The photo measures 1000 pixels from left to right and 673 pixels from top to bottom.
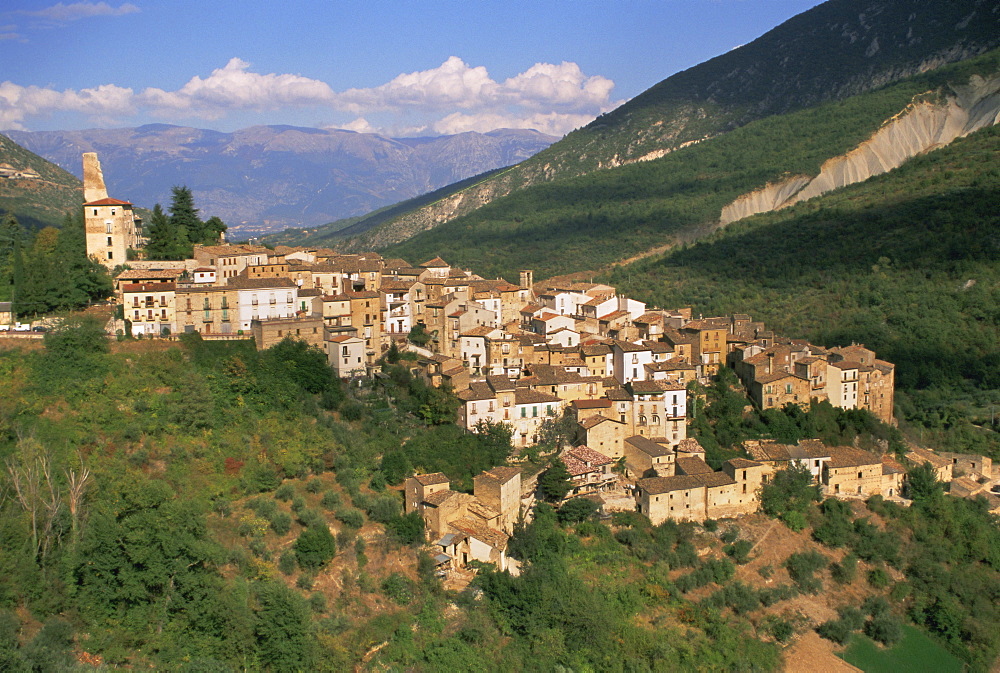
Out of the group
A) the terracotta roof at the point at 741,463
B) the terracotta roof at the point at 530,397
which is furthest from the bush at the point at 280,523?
the terracotta roof at the point at 741,463

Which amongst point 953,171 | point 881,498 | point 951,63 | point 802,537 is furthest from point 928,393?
point 951,63

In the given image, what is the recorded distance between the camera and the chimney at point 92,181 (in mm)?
37188

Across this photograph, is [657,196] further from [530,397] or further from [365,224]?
[365,224]

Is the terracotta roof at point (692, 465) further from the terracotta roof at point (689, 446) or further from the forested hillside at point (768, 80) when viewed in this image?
the forested hillside at point (768, 80)

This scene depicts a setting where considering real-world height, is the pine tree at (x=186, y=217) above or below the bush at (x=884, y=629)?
above

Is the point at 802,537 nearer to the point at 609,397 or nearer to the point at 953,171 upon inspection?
the point at 609,397

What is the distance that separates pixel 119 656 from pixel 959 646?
22.8 metres

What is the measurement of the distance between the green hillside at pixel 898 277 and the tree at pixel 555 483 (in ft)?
57.2

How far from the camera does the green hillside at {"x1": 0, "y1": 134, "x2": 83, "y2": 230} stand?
64.0 m

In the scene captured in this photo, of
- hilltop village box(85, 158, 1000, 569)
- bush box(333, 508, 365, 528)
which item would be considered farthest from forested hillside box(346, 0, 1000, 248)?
bush box(333, 508, 365, 528)

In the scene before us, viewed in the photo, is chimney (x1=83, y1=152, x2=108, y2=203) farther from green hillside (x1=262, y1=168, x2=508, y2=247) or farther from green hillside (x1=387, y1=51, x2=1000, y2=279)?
green hillside (x1=262, y1=168, x2=508, y2=247)

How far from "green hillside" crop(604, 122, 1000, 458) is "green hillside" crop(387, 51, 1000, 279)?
647 cm

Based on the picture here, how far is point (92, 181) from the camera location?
37.7 m

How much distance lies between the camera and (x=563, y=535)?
27.0 metres
